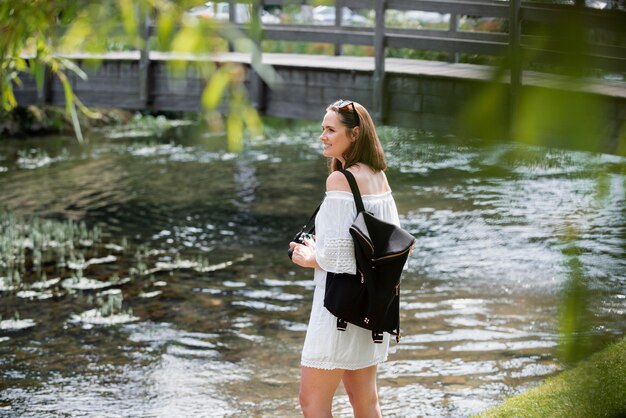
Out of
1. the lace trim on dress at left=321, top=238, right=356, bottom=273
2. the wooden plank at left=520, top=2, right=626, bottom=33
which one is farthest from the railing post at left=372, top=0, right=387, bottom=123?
the wooden plank at left=520, top=2, right=626, bottom=33

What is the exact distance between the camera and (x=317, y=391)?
4.37 m

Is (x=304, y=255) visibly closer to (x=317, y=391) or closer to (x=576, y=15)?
(x=317, y=391)

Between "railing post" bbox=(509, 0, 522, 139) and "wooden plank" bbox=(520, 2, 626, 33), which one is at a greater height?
"wooden plank" bbox=(520, 2, 626, 33)

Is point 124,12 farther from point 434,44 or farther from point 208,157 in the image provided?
point 208,157

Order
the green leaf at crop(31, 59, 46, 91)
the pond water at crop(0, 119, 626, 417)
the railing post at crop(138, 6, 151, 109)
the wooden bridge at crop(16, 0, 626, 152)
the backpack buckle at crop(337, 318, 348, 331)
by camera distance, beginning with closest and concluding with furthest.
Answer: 1. the green leaf at crop(31, 59, 46, 91)
2. the backpack buckle at crop(337, 318, 348, 331)
3. the pond water at crop(0, 119, 626, 417)
4. the wooden bridge at crop(16, 0, 626, 152)
5. the railing post at crop(138, 6, 151, 109)

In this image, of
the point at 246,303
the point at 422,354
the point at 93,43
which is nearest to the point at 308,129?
the point at 246,303

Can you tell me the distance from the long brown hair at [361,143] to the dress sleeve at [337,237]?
20 centimetres

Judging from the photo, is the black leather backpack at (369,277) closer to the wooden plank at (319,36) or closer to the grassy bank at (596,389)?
the grassy bank at (596,389)

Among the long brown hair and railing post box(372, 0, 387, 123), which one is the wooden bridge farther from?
the long brown hair

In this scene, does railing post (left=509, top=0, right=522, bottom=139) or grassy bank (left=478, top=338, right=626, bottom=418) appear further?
grassy bank (left=478, top=338, right=626, bottom=418)

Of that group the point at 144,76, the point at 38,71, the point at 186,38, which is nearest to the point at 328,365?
the point at 38,71

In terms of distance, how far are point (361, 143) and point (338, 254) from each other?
1.67ft

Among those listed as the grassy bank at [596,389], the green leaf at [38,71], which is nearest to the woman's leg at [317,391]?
the green leaf at [38,71]

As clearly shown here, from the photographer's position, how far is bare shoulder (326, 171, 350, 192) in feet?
13.6
